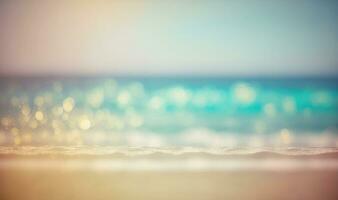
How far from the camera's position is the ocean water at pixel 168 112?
152 centimetres

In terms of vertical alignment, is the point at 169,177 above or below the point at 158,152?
below

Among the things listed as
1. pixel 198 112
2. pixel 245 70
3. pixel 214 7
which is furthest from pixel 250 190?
pixel 214 7

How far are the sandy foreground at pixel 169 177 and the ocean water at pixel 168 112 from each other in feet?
0.26

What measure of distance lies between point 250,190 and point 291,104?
1.43 ft

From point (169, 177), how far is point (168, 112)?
0.98 ft

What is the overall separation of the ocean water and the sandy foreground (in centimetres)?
8

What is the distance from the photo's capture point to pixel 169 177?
60.1 inches

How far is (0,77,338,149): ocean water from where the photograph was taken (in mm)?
1519

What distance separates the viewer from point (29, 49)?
61.1 inches

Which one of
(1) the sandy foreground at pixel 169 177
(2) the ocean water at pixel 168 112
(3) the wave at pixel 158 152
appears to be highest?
(2) the ocean water at pixel 168 112

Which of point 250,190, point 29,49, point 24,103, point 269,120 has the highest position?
point 29,49

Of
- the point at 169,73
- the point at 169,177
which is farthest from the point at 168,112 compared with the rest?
the point at 169,177

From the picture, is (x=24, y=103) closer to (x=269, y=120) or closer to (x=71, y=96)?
(x=71, y=96)

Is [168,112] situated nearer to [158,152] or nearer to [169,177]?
[158,152]
